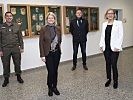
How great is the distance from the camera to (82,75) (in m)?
5.32

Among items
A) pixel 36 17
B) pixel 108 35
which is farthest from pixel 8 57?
pixel 108 35

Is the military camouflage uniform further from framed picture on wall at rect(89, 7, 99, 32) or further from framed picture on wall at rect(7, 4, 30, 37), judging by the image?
framed picture on wall at rect(89, 7, 99, 32)

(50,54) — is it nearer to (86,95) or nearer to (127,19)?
(86,95)

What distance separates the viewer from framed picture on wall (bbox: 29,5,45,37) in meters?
6.01

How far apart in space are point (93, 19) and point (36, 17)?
2.61 metres

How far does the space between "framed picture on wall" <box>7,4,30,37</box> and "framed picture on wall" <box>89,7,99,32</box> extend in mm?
2700

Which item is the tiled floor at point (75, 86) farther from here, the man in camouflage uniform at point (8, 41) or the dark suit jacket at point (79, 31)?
the dark suit jacket at point (79, 31)

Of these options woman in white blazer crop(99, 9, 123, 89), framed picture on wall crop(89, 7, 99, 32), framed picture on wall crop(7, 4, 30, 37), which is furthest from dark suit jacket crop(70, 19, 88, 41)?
framed picture on wall crop(89, 7, 99, 32)

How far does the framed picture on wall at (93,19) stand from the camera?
7848 millimetres

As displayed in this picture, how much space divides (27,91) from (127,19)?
700cm

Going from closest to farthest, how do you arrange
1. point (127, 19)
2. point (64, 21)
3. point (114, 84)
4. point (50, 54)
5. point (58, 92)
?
point (50, 54), point (58, 92), point (114, 84), point (64, 21), point (127, 19)

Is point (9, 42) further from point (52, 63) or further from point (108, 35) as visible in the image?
point (108, 35)

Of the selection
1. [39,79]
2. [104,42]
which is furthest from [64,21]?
[104,42]

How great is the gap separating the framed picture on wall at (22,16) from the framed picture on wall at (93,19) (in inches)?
106
